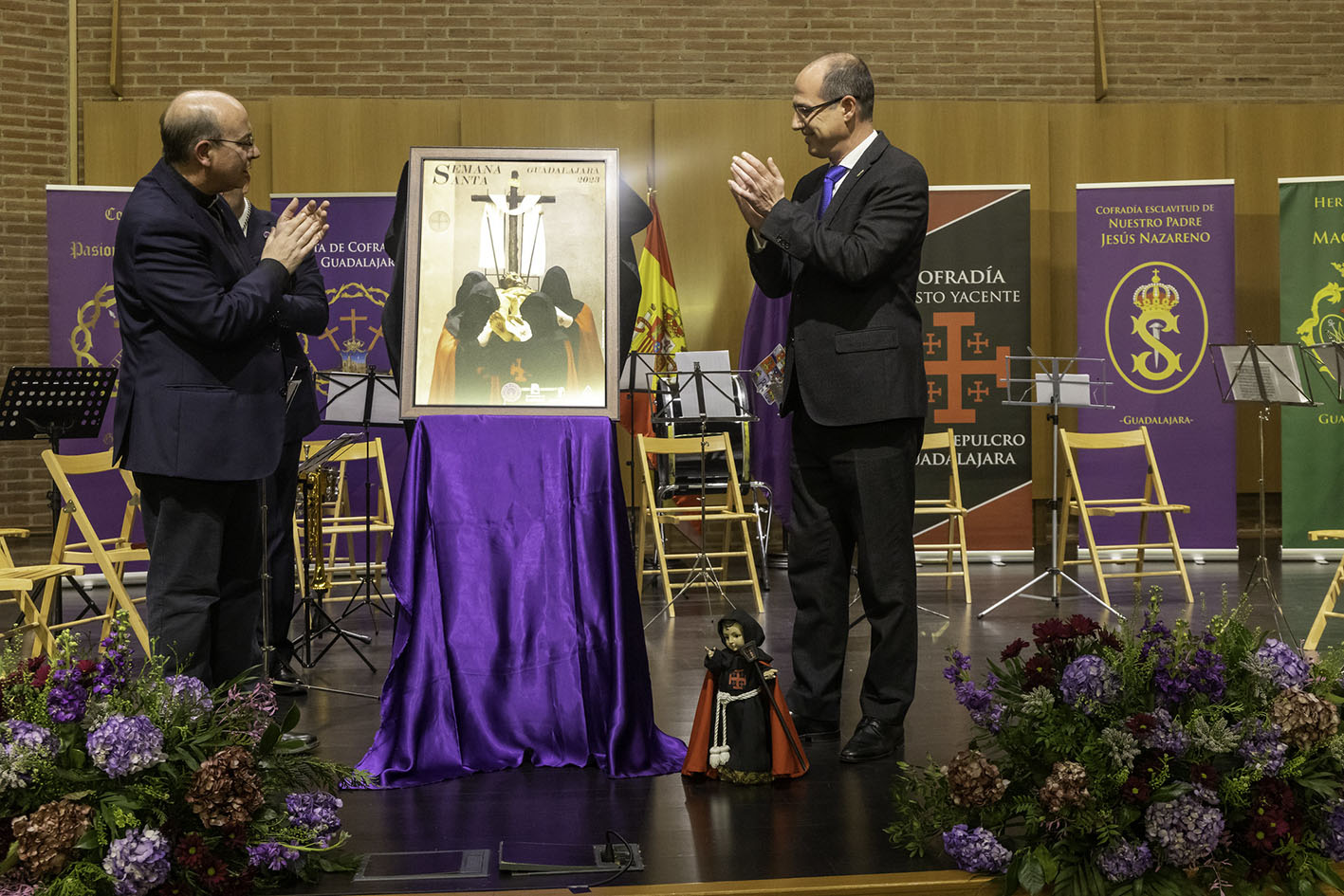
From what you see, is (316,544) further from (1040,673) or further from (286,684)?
(1040,673)

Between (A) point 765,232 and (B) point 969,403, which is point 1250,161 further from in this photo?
(A) point 765,232

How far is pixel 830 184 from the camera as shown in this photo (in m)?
3.64

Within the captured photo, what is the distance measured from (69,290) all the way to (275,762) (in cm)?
586

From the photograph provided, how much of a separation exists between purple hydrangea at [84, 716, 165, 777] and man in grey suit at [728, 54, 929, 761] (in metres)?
1.84

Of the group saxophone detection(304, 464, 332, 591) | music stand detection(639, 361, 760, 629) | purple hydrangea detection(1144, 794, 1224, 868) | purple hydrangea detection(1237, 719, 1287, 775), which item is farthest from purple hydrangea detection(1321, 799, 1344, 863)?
music stand detection(639, 361, 760, 629)

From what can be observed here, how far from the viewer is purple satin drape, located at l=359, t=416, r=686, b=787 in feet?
11.0

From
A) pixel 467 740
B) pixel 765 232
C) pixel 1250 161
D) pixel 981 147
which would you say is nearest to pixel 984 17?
pixel 981 147

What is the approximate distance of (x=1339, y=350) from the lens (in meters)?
5.57

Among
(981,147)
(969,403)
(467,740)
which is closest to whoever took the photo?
(467,740)

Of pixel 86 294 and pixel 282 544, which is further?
pixel 86 294

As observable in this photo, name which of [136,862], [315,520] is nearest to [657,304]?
[315,520]

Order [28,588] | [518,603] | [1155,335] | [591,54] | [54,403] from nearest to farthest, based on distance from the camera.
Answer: [518,603], [28,588], [54,403], [1155,335], [591,54]

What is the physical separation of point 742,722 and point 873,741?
0.46m

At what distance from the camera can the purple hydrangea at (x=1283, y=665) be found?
8.37 ft
